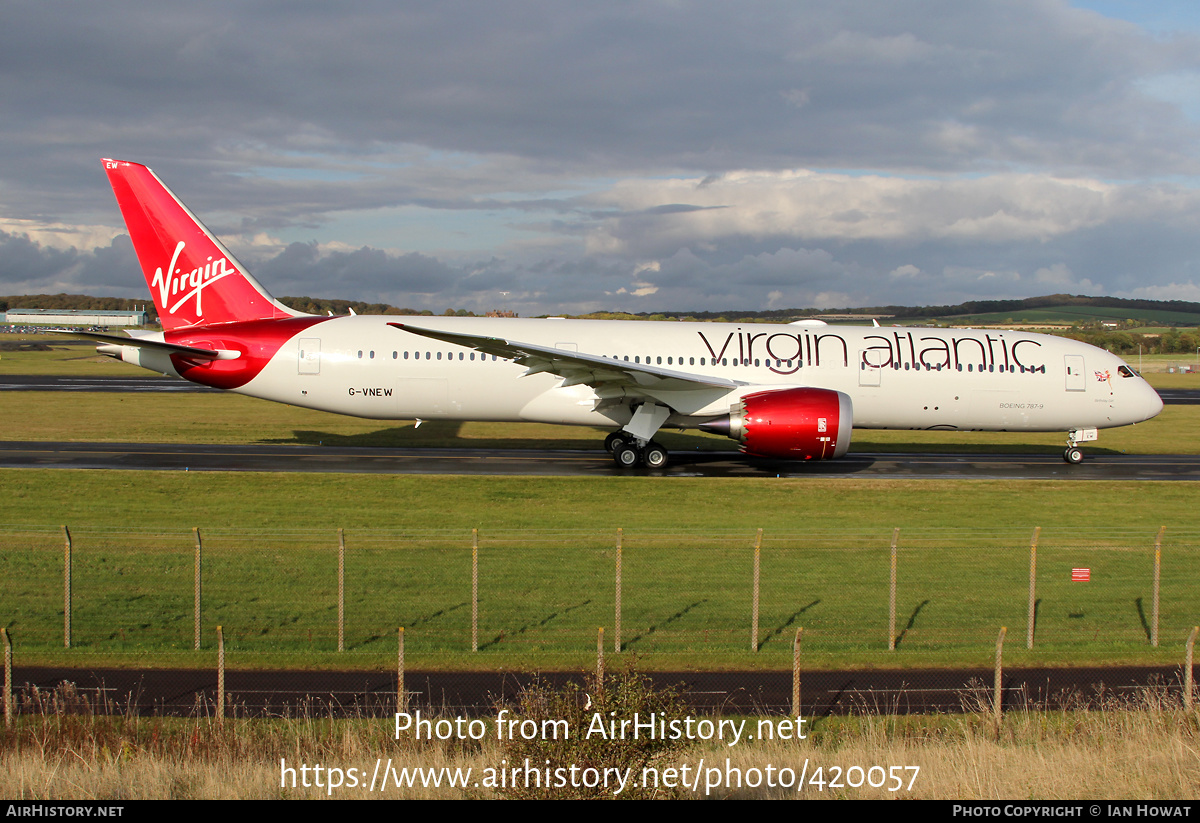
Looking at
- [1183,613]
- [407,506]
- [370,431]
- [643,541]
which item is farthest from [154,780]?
[370,431]

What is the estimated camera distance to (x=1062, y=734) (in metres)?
10.3

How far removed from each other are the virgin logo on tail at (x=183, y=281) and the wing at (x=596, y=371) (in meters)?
7.98

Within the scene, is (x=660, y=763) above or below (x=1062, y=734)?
above

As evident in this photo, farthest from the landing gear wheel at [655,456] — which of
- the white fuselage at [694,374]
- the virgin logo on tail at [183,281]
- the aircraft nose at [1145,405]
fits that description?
the aircraft nose at [1145,405]

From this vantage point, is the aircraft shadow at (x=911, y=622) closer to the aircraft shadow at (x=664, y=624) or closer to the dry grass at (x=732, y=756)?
the dry grass at (x=732, y=756)

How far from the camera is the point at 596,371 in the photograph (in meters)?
27.4

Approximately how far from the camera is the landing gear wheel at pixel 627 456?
2866 centimetres

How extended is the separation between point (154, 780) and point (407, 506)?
14.3 meters

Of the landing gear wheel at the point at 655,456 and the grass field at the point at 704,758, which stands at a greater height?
the landing gear wheel at the point at 655,456

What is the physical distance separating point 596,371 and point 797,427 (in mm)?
6446

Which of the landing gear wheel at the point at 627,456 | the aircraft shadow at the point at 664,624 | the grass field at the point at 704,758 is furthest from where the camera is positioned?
the landing gear wheel at the point at 627,456

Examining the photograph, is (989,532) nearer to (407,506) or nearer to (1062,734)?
(1062,734)

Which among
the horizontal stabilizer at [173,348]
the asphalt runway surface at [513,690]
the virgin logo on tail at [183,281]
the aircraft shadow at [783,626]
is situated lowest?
the asphalt runway surface at [513,690]

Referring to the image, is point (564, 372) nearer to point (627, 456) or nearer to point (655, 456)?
point (627, 456)
